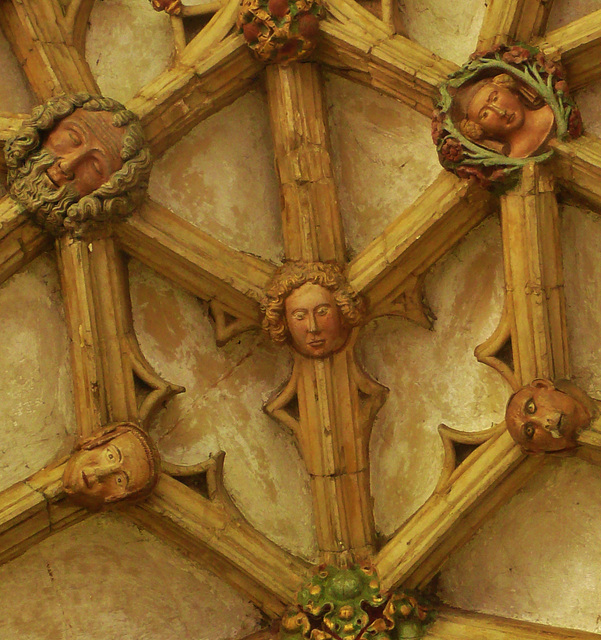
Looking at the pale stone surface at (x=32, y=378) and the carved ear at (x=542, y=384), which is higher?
the pale stone surface at (x=32, y=378)

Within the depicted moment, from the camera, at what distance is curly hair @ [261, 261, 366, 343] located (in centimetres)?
694

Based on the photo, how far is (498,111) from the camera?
261 inches

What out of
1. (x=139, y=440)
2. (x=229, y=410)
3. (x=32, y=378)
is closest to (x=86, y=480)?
(x=139, y=440)

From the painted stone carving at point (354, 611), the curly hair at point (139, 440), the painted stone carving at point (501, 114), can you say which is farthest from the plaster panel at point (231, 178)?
the painted stone carving at point (354, 611)

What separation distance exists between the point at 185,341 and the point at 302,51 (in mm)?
1527

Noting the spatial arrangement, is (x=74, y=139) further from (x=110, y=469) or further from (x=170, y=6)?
(x=110, y=469)

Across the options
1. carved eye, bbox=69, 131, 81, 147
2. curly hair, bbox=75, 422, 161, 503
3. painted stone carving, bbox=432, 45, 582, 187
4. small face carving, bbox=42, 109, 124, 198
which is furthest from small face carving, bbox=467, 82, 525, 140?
curly hair, bbox=75, 422, 161, 503

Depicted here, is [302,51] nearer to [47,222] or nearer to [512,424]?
[47,222]

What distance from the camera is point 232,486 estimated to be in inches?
280

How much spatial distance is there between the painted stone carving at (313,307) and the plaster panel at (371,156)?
1.07 ft

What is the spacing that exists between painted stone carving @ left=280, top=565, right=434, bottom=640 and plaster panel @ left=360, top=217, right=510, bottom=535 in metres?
0.40

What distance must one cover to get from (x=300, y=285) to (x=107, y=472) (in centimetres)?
127

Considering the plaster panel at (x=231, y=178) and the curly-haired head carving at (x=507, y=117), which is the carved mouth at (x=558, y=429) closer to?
the curly-haired head carving at (x=507, y=117)

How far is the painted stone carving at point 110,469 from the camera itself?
6.61m
